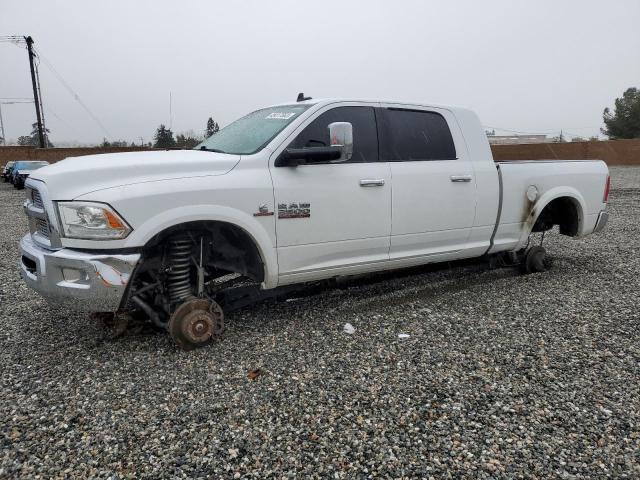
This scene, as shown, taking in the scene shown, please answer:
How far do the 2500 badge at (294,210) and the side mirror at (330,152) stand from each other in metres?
0.32

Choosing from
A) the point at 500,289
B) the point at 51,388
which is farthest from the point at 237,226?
the point at 500,289

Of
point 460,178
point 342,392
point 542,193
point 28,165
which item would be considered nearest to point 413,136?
point 460,178

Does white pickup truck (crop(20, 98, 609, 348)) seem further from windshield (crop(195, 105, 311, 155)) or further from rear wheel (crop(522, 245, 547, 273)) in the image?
rear wheel (crop(522, 245, 547, 273))

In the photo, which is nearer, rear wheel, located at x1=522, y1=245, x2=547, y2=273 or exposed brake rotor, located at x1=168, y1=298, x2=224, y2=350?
exposed brake rotor, located at x1=168, y1=298, x2=224, y2=350

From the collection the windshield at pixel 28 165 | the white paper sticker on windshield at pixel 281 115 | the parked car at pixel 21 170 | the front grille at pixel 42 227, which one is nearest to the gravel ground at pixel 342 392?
the front grille at pixel 42 227

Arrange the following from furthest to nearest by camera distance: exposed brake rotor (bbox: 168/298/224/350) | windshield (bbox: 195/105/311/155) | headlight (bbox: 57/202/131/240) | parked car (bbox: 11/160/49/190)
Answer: parked car (bbox: 11/160/49/190), windshield (bbox: 195/105/311/155), exposed brake rotor (bbox: 168/298/224/350), headlight (bbox: 57/202/131/240)

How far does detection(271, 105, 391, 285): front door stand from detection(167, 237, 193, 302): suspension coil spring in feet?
2.36

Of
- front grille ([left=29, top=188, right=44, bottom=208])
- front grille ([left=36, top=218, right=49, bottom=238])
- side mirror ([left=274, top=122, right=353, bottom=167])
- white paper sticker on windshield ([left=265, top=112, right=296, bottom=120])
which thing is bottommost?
front grille ([left=36, top=218, right=49, bottom=238])

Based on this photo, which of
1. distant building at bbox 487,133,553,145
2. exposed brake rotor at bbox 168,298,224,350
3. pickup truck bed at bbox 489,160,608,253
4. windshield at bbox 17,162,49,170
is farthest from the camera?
distant building at bbox 487,133,553,145

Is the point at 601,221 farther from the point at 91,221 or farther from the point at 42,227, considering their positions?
the point at 42,227

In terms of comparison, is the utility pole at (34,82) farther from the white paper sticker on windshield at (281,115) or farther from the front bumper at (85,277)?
the front bumper at (85,277)

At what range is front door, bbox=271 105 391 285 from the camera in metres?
3.90

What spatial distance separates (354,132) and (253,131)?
903 millimetres

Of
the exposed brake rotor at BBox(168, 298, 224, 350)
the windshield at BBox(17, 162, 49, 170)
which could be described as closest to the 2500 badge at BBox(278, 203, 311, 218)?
the exposed brake rotor at BBox(168, 298, 224, 350)
